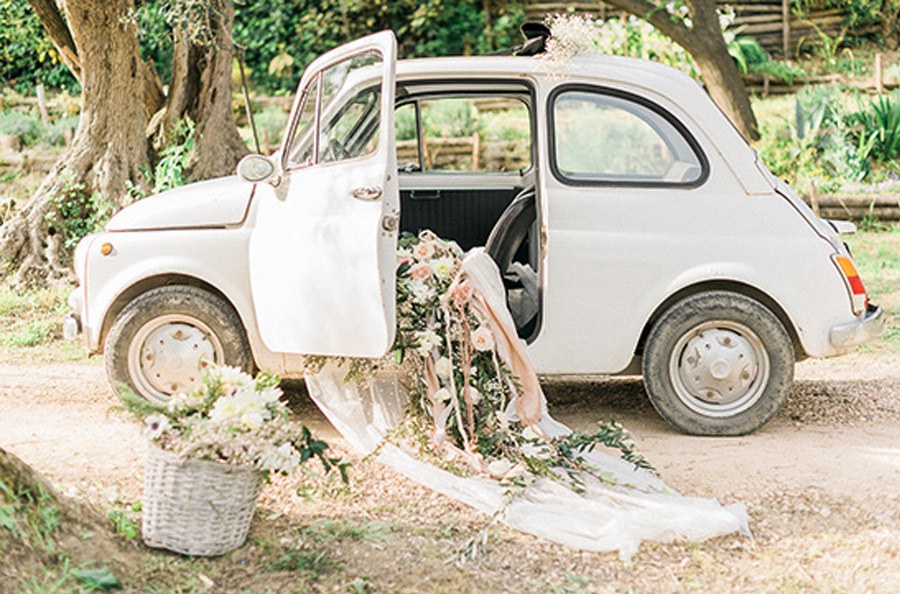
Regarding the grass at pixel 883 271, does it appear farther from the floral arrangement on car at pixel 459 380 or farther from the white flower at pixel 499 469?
the white flower at pixel 499 469

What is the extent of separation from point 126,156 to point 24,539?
700cm

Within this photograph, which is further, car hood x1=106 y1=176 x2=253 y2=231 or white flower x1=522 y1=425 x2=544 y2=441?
car hood x1=106 y1=176 x2=253 y2=231

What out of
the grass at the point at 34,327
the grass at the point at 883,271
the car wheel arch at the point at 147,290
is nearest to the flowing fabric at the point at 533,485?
the car wheel arch at the point at 147,290

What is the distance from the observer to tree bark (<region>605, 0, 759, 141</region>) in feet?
45.0

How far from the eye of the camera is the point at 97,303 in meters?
6.34

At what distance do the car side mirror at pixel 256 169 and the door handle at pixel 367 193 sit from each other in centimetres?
62

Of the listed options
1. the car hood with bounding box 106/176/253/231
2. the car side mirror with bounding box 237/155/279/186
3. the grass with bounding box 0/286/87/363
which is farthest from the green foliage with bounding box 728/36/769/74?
the car side mirror with bounding box 237/155/279/186

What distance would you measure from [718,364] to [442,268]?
63.3 inches

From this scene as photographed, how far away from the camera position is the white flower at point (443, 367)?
5.73 m

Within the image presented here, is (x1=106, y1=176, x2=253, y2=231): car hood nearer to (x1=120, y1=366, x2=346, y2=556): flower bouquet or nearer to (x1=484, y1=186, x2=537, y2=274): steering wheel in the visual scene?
(x1=484, y1=186, x2=537, y2=274): steering wheel

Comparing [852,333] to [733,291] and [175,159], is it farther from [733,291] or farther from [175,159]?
[175,159]

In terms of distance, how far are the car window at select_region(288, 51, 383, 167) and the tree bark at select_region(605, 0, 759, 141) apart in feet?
26.1

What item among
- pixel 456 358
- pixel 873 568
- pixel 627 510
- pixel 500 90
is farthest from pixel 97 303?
pixel 873 568

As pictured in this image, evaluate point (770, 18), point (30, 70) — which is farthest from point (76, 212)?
point (770, 18)
